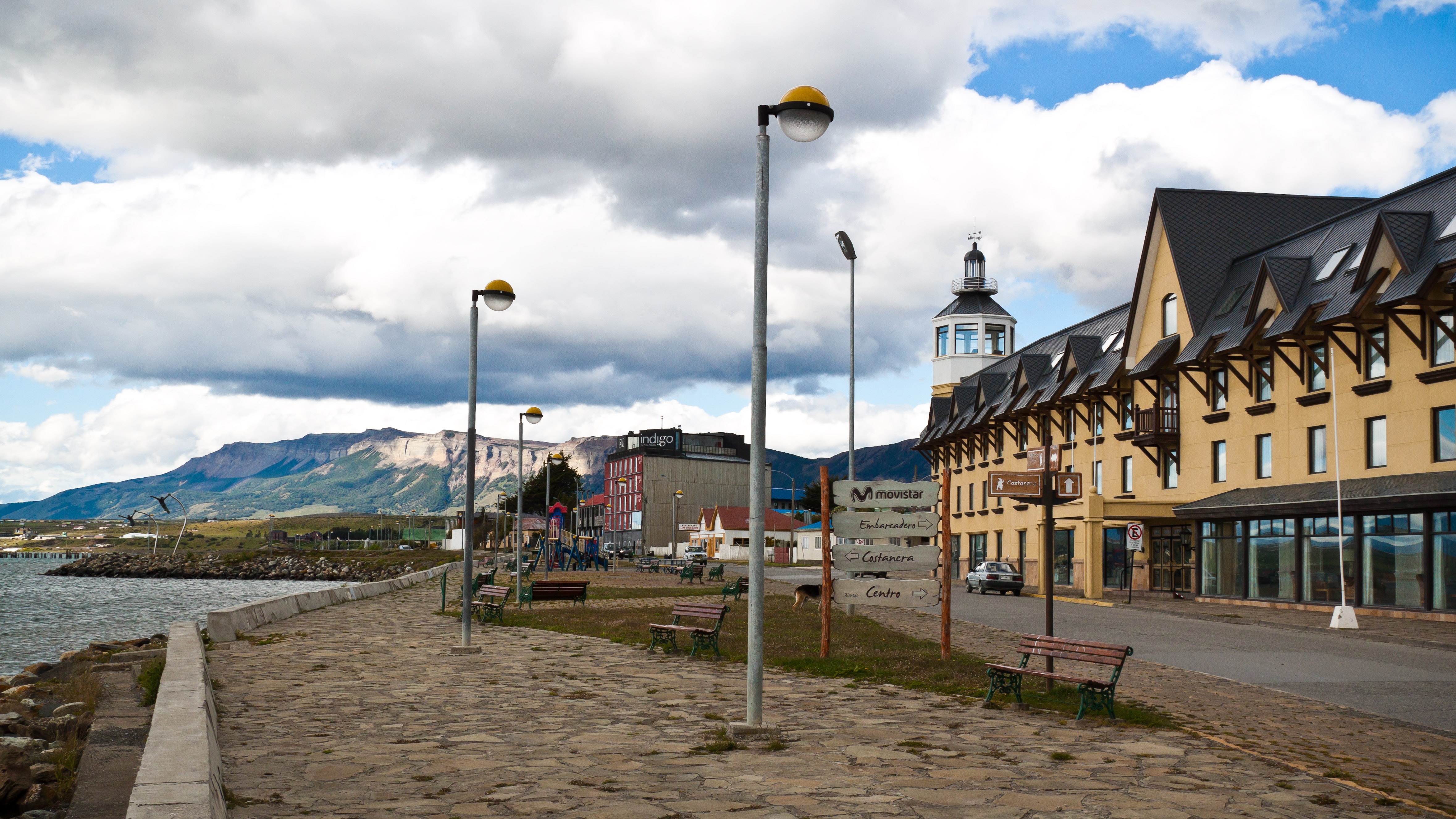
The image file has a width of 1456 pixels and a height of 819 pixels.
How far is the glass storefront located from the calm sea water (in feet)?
98.7

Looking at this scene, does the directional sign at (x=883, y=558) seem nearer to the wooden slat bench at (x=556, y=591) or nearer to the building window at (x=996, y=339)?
the wooden slat bench at (x=556, y=591)

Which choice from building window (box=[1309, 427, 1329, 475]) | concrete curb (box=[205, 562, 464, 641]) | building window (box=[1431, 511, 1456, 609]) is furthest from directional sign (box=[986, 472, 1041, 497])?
building window (box=[1309, 427, 1329, 475])

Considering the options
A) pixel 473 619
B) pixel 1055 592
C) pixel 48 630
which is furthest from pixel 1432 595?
pixel 48 630

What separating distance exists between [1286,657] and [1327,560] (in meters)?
15.3

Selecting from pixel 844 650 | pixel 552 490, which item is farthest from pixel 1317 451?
pixel 552 490

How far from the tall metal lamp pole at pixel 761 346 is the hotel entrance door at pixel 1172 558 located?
35.0 meters

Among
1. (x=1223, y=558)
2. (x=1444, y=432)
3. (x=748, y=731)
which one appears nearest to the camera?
(x=748, y=731)

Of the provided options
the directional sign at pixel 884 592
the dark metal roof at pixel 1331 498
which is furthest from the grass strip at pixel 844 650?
the dark metal roof at pixel 1331 498

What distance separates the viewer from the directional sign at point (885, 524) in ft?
52.3

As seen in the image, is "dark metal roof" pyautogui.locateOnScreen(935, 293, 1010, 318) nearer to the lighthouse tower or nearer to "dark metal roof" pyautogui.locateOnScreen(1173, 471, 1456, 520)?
the lighthouse tower

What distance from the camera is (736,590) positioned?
33.3m

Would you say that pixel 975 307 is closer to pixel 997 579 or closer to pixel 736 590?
pixel 997 579

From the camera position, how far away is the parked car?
147ft

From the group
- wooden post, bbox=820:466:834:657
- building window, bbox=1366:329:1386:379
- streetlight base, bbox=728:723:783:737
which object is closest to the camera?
streetlight base, bbox=728:723:783:737
